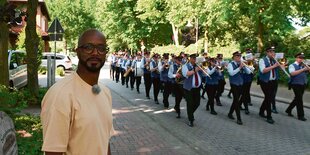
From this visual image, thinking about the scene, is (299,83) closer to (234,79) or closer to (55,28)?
(234,79)

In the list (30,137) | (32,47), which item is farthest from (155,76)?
(30,137)

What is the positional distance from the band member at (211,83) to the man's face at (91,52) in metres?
10.4

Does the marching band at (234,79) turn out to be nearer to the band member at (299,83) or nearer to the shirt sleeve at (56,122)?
the band member at (299,83)

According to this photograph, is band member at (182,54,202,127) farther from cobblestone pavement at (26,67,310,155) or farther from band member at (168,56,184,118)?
band member at (168,56,184,118)

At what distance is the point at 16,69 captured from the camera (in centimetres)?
1639

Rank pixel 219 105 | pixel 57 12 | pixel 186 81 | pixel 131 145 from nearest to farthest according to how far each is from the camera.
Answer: pixel 131 145 < pixel 186 81 < pixel 219 105 < pixel 57 12

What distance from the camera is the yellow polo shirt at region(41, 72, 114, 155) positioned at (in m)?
2.60

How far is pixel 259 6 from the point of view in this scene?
24.6 meters

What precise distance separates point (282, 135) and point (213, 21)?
71.9 ft

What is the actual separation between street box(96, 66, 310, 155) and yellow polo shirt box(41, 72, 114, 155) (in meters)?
4.84

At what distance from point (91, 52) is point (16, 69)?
1442 cm

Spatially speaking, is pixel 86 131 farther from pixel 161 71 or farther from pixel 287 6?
pixel 287 6

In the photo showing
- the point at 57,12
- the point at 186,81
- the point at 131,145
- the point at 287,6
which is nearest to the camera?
the point at 131,145

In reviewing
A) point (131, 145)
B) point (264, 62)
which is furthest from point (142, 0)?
point (131, 145)
